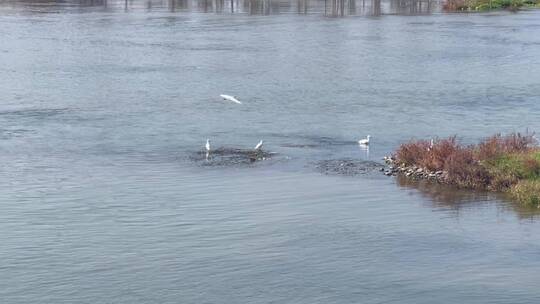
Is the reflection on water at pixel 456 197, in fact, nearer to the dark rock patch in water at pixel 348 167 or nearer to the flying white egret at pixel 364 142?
the dark rock patch in water at pixel 348 167

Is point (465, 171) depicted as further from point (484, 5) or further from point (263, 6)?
point (484, 5)

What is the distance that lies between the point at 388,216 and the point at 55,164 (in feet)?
34.3

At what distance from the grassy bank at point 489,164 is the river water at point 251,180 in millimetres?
492

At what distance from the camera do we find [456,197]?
28375mm

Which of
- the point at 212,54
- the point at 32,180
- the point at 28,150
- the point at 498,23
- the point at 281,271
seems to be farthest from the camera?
the point at 498,23

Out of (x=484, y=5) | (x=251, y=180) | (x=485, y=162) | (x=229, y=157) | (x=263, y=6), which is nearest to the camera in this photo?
(x=485, y=162)

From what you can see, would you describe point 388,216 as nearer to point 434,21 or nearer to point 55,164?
point 55,164

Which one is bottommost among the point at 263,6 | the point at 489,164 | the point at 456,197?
the point at 456,197

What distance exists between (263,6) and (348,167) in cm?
6752

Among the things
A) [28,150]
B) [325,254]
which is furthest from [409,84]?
[325,254]

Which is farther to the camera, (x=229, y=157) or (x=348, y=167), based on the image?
(x=229, y=157)

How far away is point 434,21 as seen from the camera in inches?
3312

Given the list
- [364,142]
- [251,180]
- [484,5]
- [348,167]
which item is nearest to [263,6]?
[484,5]

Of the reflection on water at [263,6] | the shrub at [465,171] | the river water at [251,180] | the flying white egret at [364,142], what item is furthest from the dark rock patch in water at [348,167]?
the reflection on water at [263,6]
